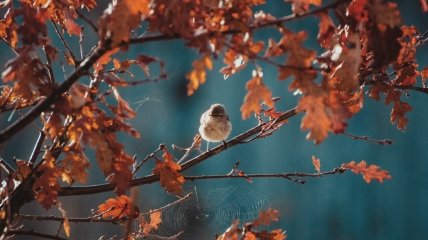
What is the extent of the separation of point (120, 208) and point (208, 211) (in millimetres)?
3266

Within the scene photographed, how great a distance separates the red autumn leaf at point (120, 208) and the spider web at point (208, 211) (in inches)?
102

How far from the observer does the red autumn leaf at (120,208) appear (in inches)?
46.9

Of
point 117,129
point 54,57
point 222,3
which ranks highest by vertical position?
point 222,3

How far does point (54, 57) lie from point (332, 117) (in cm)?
57

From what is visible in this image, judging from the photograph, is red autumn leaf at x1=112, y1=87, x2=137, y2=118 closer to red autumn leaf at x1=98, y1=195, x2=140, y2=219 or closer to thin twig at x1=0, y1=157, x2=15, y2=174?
red autumn leaf at x1=98, y1=195, x2=140, y2=219

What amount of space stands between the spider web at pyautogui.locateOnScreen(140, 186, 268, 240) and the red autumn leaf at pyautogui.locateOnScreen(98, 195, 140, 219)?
2593mm

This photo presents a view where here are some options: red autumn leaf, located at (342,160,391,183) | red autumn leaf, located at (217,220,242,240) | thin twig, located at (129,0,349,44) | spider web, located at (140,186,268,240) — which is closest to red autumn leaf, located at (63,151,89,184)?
thin twig, located at (129,0,349,44)

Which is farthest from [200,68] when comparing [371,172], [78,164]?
[371,172]

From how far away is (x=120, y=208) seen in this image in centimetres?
123

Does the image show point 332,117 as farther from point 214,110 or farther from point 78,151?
point 214,110

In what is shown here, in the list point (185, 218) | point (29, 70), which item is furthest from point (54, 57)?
point (185, 218)

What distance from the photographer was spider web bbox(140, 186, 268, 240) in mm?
3996

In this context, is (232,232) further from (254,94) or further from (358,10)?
(358,10)

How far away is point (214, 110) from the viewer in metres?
2.36
